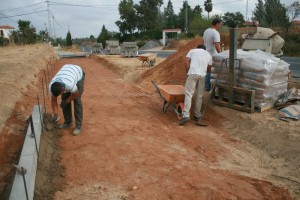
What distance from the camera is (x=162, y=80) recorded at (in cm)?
1145

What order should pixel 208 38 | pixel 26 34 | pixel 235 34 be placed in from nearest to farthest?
pixel 235 34
pixel 208 38
pixel 26 34

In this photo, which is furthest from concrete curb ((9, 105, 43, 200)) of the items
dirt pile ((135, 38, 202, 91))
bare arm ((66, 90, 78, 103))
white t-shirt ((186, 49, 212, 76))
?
dirt pile ((135, 38, 202, 91))

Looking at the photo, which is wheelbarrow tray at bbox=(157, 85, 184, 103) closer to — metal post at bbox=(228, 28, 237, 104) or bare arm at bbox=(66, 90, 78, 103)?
metal post at bbox=(228, 28, 237, 104)

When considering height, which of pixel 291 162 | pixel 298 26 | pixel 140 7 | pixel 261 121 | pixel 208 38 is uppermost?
pixel 140 7

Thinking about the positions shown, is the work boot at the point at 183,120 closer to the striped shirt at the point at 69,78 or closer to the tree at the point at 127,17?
the striped shirt at the point at 69,78

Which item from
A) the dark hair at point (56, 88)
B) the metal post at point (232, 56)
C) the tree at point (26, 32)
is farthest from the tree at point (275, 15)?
the tree at point (26, 32)

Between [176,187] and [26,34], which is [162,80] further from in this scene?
[26,34]

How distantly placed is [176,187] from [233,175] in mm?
984

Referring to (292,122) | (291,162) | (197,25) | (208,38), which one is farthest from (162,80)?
(197,25)

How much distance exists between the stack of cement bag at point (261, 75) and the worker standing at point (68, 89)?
135 inches

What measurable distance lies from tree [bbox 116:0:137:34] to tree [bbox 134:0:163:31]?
3.70 ft

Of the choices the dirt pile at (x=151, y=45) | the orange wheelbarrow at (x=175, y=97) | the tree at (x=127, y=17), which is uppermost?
the tree at (x=127, y=17)

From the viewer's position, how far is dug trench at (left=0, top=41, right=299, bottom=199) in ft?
12.5

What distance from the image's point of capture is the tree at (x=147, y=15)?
203ft
